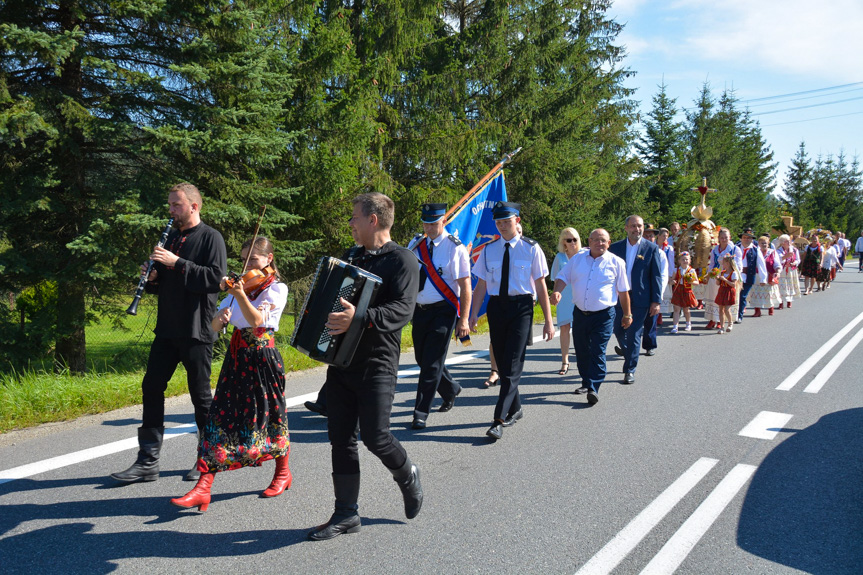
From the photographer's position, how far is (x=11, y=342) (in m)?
10.1

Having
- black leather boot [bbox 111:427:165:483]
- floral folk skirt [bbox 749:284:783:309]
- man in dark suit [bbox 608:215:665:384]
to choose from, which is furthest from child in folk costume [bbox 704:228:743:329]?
black leather boot [bbox 111:427:165:483]

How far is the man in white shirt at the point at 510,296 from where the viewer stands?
5871 millimetres

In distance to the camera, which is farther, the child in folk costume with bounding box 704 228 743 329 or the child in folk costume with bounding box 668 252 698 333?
the child in folk costume with bounding box 704 228 743 329

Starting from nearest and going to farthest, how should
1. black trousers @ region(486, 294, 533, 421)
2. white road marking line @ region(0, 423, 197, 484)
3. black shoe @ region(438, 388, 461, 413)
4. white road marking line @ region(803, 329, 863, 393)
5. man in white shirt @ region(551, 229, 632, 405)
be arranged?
1. white road marking line @ region(0, 423, 197, 484)
2. black trousers @ region(486, 294, 533, 421)
3. black shoe @ region(438, 388, 461, 413)
4. man in white shirt @ region(551, 229, 632, 405)
5. white road marking line @ region(803, 329, 863, 393)

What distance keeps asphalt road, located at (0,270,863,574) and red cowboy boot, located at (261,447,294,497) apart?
0.07m

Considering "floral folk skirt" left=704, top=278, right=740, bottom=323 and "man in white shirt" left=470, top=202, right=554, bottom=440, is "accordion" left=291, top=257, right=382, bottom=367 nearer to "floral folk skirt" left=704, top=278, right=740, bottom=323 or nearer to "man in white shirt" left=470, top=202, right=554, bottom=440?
"man in white shirt" left=470, top=202, right=554, bottom=440

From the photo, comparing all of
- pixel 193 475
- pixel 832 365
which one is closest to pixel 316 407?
pixel 193 475

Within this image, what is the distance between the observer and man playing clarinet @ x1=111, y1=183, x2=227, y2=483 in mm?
4453

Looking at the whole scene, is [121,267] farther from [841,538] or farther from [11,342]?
[841,538]

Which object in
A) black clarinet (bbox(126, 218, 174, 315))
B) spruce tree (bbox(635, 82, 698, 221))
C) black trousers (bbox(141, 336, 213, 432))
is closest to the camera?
black clarinet (bbox(126, 218, 174, 315))

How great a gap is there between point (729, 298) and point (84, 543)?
11.9m

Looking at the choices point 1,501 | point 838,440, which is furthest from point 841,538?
point 1,501

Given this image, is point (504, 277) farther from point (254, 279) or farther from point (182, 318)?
point (182, 318)

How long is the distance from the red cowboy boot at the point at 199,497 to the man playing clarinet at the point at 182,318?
0.42 meters
